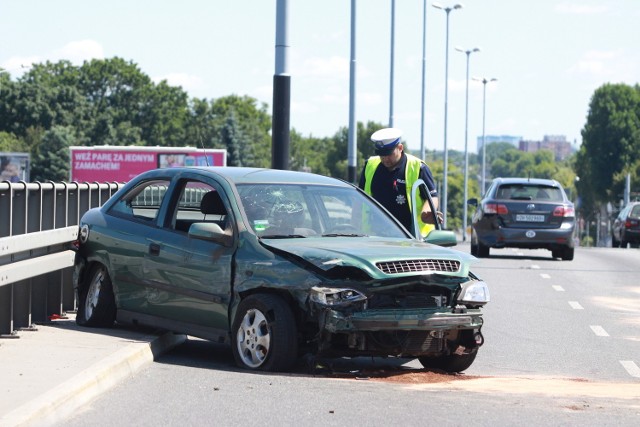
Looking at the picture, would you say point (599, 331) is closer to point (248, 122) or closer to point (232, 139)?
point (232, 139)

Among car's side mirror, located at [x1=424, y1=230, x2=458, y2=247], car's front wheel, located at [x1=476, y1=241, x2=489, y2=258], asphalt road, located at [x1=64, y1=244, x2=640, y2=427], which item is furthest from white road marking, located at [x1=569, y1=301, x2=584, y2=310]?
car's front wheel, located at [x1=476, y1=241, x2=489, y2=258]

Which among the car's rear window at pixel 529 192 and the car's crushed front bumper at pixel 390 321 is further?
the car's rear window at pixel 529 192

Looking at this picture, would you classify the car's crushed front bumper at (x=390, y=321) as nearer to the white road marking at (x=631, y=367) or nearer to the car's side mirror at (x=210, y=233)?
the car's side mirror at (x=210, y=233)

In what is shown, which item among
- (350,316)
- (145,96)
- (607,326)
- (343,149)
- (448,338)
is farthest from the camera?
(343,149)

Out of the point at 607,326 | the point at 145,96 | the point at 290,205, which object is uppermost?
the point at 145,96

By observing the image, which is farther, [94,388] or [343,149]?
[343,149]

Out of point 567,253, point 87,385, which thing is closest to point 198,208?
point 87,385

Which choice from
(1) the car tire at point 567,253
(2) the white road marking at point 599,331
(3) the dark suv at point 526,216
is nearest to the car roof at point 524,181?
(3) the dark suv at point 526,216

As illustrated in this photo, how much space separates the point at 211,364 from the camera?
10.1 meters

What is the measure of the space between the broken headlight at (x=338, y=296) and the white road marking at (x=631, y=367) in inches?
96.3

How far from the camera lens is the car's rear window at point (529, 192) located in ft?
86.2

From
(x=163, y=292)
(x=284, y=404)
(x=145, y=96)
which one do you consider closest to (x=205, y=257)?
(x=163, y=292)

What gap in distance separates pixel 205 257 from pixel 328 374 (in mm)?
1290

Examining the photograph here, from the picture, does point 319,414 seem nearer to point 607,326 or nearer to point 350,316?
point 350,316
